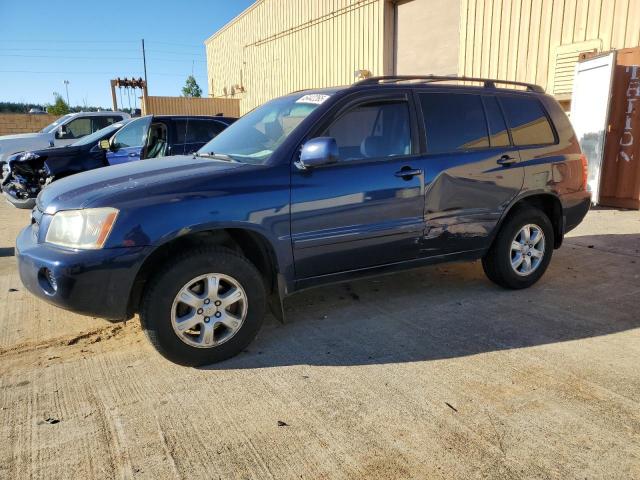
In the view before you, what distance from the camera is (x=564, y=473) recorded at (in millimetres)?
2250

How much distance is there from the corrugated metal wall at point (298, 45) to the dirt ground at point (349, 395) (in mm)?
11892

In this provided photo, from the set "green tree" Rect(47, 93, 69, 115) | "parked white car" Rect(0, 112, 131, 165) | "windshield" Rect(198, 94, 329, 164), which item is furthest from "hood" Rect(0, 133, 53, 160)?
"green tree" Rect(47, 93, 69, 115)

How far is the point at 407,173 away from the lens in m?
3.85

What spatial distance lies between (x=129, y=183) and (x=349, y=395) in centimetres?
192

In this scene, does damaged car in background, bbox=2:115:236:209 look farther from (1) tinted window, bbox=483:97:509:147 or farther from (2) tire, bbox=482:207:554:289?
(2) tire, bbox=482:207:554:289

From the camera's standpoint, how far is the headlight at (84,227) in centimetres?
291

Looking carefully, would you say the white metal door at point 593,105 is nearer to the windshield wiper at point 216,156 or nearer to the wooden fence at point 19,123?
the windshield wiper at point 216,156

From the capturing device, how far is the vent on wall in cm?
881

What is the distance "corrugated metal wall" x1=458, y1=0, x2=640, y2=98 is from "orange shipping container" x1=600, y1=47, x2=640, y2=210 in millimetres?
452

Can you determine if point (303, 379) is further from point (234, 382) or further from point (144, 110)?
point (144, 110)

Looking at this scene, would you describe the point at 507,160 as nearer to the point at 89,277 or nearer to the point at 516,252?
the point at 516,252

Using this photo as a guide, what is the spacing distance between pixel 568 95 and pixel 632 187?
214cm

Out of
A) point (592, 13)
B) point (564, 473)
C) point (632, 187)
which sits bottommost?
point (564, 473)

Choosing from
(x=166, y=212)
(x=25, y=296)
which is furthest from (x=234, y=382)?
(x=25, y=296)
